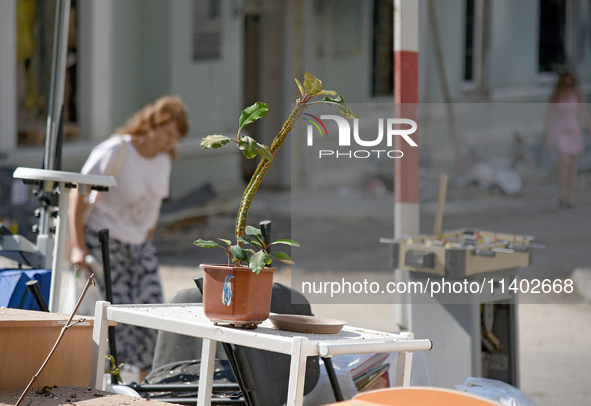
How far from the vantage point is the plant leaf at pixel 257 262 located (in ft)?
5.79

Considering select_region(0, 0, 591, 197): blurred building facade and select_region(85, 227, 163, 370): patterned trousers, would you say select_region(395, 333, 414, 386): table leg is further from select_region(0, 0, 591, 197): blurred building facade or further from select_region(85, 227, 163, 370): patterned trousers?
select_region(0, 0, 591, 197): blurred building facade

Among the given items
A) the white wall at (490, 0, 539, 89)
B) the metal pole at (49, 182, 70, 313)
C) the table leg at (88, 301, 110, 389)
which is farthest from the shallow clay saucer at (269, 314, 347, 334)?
the white wall at (490, 0, 539, 89)

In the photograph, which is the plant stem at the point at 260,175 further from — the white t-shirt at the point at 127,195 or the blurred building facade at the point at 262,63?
the blurred building facade at the point at 262,63

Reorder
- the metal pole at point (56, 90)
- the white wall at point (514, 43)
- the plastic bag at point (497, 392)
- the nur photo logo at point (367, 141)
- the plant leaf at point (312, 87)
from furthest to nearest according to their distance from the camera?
A: 1. the white wall at point (514, 43)
2. the nur photo logo at point (367, 141)
3. the metal pole at point (56, 90)
4. the plastic bag at point (497, 392)
5. the plant leaf at point (312, 87)

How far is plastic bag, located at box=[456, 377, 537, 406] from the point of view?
2518mm

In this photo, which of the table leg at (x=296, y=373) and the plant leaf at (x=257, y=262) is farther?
the plant leaf at (x=257, y=262)

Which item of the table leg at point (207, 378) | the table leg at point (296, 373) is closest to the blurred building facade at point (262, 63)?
the table leg at point (207, 378)

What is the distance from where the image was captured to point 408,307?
3096 millimetres

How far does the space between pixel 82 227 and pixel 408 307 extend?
164 cm

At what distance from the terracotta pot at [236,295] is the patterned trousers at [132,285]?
1.93m

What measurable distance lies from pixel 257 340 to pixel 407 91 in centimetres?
184

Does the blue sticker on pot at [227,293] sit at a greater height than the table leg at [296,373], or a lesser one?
greater

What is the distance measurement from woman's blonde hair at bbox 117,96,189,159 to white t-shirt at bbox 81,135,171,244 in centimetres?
7

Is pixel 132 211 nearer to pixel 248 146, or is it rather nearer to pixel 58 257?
pixel 58 257
